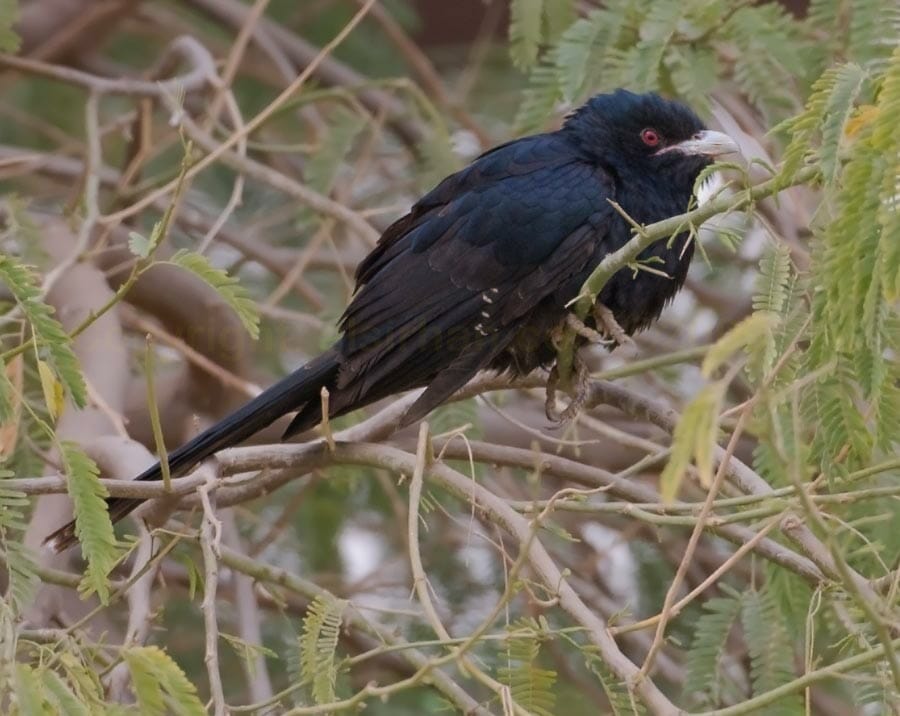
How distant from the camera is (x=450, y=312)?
376 centimetres

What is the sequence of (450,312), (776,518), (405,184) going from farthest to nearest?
1. (405,184)
2. (450,312)
3. (776,518)

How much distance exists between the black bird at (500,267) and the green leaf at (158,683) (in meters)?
1.25

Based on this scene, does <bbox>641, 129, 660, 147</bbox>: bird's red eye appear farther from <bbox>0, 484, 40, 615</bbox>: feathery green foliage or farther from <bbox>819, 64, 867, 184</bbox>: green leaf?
<bbox>0, 484, 40, 615</bbox>: feathery green foliage

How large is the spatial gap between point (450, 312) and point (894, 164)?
187cm

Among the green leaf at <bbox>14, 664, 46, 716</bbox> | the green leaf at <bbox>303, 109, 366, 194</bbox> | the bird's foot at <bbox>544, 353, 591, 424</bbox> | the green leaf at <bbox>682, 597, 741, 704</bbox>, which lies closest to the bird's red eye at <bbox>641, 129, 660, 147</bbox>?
the bird's foot at <bbox>544, 353, 591, 424</bbox>

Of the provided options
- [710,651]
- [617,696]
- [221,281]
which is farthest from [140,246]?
[710,651]

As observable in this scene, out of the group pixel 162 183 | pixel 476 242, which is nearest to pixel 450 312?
pixel 476 242

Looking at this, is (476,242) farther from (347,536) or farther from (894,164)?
(347,536)

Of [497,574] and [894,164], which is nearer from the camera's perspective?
[894,164]

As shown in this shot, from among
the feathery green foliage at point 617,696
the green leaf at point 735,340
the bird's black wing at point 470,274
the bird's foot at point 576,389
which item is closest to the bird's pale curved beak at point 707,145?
the bird's black wing at point 470,274

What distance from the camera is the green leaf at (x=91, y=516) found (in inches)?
98.0

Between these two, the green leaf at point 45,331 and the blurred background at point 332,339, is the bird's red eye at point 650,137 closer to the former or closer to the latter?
the blurred background at point 332,339

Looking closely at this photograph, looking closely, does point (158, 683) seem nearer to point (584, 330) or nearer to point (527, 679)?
point (527, 679)

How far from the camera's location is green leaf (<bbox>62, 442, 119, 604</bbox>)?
249 cm
